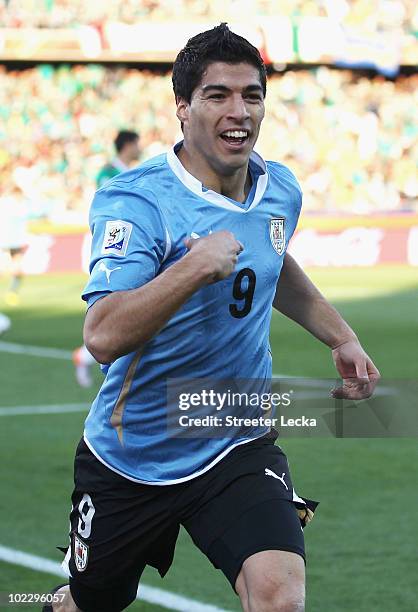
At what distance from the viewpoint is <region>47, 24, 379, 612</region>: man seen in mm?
3840

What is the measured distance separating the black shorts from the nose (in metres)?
1.11

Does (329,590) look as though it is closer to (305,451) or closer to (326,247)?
(305,451)

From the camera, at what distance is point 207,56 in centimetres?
399

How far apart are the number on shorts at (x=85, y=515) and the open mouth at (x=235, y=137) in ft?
4.28

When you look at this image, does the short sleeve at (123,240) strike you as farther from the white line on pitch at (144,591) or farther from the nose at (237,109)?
the white line on pitch at (144,591)

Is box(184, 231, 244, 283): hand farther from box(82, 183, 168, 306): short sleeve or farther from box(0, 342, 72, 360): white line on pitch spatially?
box(0, 342, 72, 360): white line on pitch

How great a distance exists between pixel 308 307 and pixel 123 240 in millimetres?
1170

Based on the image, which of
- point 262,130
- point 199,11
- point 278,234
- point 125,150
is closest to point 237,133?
point 278,234

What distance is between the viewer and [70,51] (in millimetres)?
30719

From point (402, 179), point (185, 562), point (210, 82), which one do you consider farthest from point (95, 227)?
point (402, 179)

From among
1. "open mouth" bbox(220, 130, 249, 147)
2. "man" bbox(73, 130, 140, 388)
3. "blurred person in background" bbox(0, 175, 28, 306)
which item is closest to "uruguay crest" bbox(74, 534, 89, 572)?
"open mouth" bbox(220, 130, 249, 147)

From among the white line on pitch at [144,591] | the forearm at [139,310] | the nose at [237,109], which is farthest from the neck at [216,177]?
the white line on pitch at [144,591]

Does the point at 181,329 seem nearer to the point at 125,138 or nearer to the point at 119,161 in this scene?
the point at 125,138

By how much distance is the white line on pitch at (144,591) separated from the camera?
224 inches
